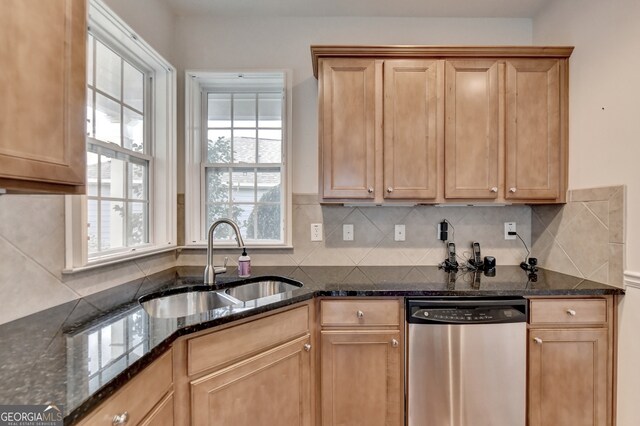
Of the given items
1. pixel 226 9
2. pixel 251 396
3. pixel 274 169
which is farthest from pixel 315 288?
pixel 226 9

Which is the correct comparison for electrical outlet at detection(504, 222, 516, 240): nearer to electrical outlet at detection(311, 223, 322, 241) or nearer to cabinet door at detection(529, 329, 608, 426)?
cabinet door at detection(529, 329, 608, 426)

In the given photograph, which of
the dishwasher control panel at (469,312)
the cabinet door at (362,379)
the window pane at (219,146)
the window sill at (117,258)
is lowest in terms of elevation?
the cabinet door at (362,379)

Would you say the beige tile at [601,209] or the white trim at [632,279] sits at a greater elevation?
the beige tile at [601,209]

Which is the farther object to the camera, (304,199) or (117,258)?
(304,199)

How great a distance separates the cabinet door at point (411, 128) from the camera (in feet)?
6.29

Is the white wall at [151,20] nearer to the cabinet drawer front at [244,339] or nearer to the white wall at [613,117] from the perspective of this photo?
the cabinet drawer front at [244,339]

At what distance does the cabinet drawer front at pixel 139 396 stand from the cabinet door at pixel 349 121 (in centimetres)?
126

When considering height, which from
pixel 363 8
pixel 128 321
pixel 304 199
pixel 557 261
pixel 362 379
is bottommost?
pixel 362 379

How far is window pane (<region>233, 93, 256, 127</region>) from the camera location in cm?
231

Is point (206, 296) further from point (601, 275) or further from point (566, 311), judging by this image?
point (601, 275)

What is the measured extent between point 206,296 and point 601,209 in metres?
2.29

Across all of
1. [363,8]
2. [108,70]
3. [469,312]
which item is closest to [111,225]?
[108,70]

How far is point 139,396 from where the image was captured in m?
0.91

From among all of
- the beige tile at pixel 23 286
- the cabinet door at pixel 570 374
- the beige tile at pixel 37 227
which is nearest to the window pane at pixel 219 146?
the beige tile at pixel 37 227
